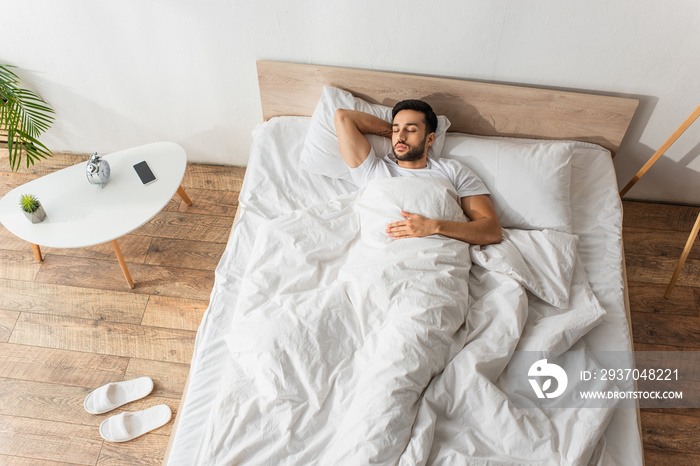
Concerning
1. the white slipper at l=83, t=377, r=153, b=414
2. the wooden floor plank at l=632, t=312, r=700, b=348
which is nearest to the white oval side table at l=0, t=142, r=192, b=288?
the white slipper at l=83, t=377, r=153, b=414

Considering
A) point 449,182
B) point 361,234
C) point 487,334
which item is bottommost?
point 487,334

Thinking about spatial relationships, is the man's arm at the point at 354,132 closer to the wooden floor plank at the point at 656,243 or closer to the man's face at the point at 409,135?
the man's face at the point at 409,135

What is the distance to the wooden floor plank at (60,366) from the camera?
1938 mm

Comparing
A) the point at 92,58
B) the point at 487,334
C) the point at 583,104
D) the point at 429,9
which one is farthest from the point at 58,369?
the point at 583,104

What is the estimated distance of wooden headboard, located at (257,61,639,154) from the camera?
78.3 inches

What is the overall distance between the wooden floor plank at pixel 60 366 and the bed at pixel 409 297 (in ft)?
2.07

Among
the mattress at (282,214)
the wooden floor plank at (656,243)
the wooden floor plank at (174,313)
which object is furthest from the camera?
the wooden floor plank at (656,243)

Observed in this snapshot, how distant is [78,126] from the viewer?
2.48 meters

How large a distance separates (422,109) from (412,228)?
51 cm

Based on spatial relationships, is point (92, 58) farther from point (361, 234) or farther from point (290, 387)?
point (290, 387)

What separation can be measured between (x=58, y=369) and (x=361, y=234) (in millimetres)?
1320

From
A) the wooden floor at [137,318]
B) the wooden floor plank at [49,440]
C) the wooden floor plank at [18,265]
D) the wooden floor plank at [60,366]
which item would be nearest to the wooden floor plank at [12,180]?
the wooden floor at [137,318]

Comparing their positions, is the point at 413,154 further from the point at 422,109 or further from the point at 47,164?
the point at 47,164

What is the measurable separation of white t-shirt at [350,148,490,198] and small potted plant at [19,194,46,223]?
1221 mm
